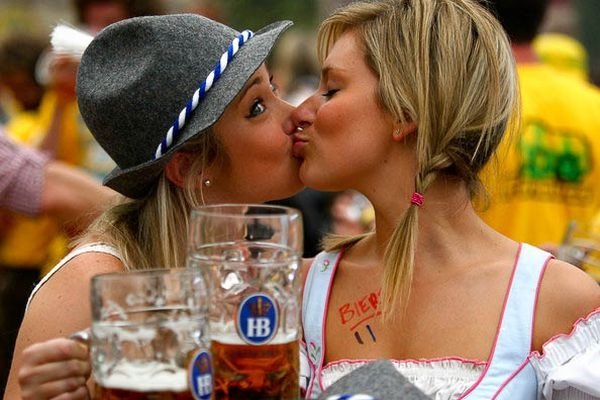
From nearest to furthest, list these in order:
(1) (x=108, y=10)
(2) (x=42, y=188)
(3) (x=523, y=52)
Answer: (2) (x=42, y=188), (3) (x=523, y=52), (1) (x=108, y=10)

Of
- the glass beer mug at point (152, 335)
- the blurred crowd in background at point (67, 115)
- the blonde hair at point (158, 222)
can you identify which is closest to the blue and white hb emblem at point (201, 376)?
the glass beer mug at point (152, 335)

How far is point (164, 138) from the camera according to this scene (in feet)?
7.19

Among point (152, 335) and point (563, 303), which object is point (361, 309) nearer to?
point (563, 303)

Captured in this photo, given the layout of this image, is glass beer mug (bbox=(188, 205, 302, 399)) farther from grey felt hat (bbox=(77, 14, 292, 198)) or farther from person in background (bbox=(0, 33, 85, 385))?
person in background (bbox=(0, 33, 85, 385))

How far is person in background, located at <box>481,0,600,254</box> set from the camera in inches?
156

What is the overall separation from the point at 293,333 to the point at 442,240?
0.77 meters

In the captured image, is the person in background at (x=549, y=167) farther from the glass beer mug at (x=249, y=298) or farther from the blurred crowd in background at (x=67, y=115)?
the glass beer mug at (x=249, y=298)

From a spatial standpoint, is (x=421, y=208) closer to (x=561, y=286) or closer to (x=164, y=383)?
(x=561, y=286)

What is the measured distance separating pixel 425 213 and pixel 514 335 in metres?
0.35

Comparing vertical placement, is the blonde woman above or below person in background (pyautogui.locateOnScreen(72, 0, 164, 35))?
below

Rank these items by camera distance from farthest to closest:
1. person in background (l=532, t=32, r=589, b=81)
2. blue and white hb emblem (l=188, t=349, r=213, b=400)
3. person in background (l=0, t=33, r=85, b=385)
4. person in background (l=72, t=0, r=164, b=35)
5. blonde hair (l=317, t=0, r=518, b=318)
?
person in background (l=532, t=32, r=589, b=81)
person in background (l=0, t=33, r=85, b=385)
person in background (l=72, t=0, r=164, b=35)
blonde hair (l=317, t=0, r=518, b=318)
blue and white hb emblem (l=188, t=349, r=213, b=400)

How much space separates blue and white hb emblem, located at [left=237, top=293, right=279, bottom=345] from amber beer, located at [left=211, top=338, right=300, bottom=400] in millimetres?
13

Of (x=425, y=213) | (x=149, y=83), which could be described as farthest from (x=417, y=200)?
(x=149, y=83)

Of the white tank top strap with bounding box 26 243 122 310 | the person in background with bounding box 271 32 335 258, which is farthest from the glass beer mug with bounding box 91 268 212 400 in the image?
the person in background with bounding box 271 32 335 258
